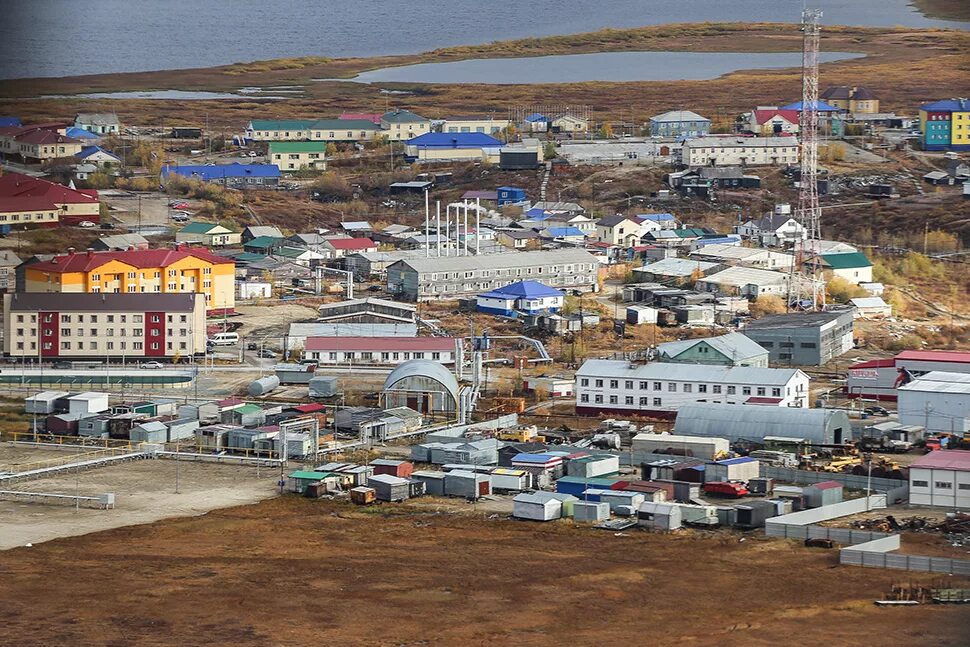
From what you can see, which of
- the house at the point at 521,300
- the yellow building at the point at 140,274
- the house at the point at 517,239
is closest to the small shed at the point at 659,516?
the house at the point at 521,300

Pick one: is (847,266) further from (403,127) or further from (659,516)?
(403,127)

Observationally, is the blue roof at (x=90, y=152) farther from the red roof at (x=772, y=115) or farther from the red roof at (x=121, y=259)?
the red roof at (x=772, y=115)

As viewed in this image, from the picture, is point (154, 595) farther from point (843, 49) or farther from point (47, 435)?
point (843, 49)

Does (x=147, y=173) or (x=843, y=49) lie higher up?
(x=843, y=49)

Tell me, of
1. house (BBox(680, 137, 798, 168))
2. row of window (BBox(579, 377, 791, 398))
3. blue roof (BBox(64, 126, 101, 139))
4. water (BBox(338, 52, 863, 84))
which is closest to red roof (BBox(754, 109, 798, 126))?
house (BBox(680, 137, 798, 168))

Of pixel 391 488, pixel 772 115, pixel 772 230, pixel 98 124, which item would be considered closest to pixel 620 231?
pixel 772 230

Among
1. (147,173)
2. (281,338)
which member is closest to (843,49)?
(147,173)
